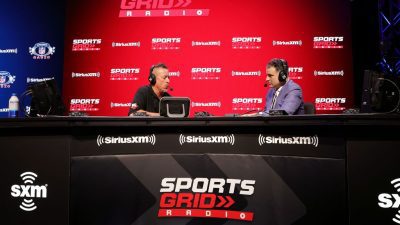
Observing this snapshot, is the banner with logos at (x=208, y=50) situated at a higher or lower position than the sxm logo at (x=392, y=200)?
higher

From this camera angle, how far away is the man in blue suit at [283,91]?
4359 mm

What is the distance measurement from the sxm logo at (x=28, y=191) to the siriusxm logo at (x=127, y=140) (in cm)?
55

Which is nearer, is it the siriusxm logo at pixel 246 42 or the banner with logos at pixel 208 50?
the banner with logos at pixel 208 50

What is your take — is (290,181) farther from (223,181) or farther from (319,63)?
(319,63)

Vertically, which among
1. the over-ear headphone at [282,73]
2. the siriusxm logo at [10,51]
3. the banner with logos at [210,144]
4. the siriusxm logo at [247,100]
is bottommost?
the banner with logos at [210,144]

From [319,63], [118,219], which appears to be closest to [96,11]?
[319,63]

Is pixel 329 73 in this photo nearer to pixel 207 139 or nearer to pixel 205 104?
pixel 205 104

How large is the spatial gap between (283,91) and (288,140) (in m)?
1.61

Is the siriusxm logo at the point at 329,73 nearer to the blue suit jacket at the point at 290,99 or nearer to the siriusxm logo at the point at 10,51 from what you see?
the blue suit jacket at the point at 290,99

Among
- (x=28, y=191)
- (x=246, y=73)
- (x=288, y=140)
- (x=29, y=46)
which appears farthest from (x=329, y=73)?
(x=29, y=46)

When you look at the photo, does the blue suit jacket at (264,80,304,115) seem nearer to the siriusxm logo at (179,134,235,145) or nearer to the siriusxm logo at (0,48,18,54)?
the siriusxm logo at (179,134,235,145)

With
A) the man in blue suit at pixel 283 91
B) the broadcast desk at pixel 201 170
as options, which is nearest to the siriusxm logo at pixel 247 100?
the man in blue suit at pixel 283 91

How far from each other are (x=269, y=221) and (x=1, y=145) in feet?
6.98

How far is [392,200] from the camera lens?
2.82 m
